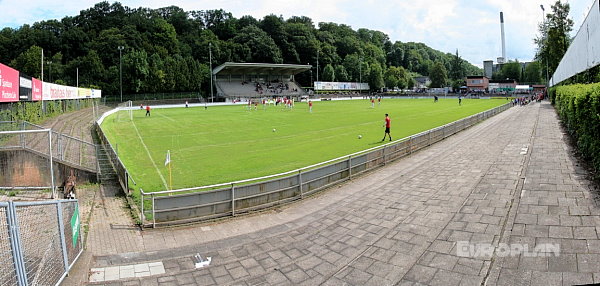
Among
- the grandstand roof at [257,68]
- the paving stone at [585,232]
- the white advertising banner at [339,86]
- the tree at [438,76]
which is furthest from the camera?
the tree at [438,76]

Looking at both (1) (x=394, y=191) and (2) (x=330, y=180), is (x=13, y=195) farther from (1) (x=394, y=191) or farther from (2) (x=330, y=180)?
(1) (x=394, y=191)

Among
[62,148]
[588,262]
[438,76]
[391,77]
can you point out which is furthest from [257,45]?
[588,262]

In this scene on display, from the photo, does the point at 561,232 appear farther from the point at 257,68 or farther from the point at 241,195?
the point at 257,68

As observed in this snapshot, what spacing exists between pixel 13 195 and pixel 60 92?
2979 cm

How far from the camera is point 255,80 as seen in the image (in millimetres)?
108250

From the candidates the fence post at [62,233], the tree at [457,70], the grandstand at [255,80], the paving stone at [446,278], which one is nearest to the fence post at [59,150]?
the fence post at [62,233]

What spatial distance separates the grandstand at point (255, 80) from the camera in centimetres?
9912

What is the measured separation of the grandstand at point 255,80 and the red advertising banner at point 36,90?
215 feet

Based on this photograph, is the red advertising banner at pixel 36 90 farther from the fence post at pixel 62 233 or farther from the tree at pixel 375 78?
the tree at pixel 375 78

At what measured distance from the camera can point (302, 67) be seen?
4173 inches

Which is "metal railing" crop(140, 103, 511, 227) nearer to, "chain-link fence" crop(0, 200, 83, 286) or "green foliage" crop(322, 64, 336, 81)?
"chain-link fence" crop(0, 200, 83, 286)

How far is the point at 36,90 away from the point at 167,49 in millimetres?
85436

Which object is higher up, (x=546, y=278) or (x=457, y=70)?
(x=457, y=70)

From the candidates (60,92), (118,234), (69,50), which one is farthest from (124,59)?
(118,234)
